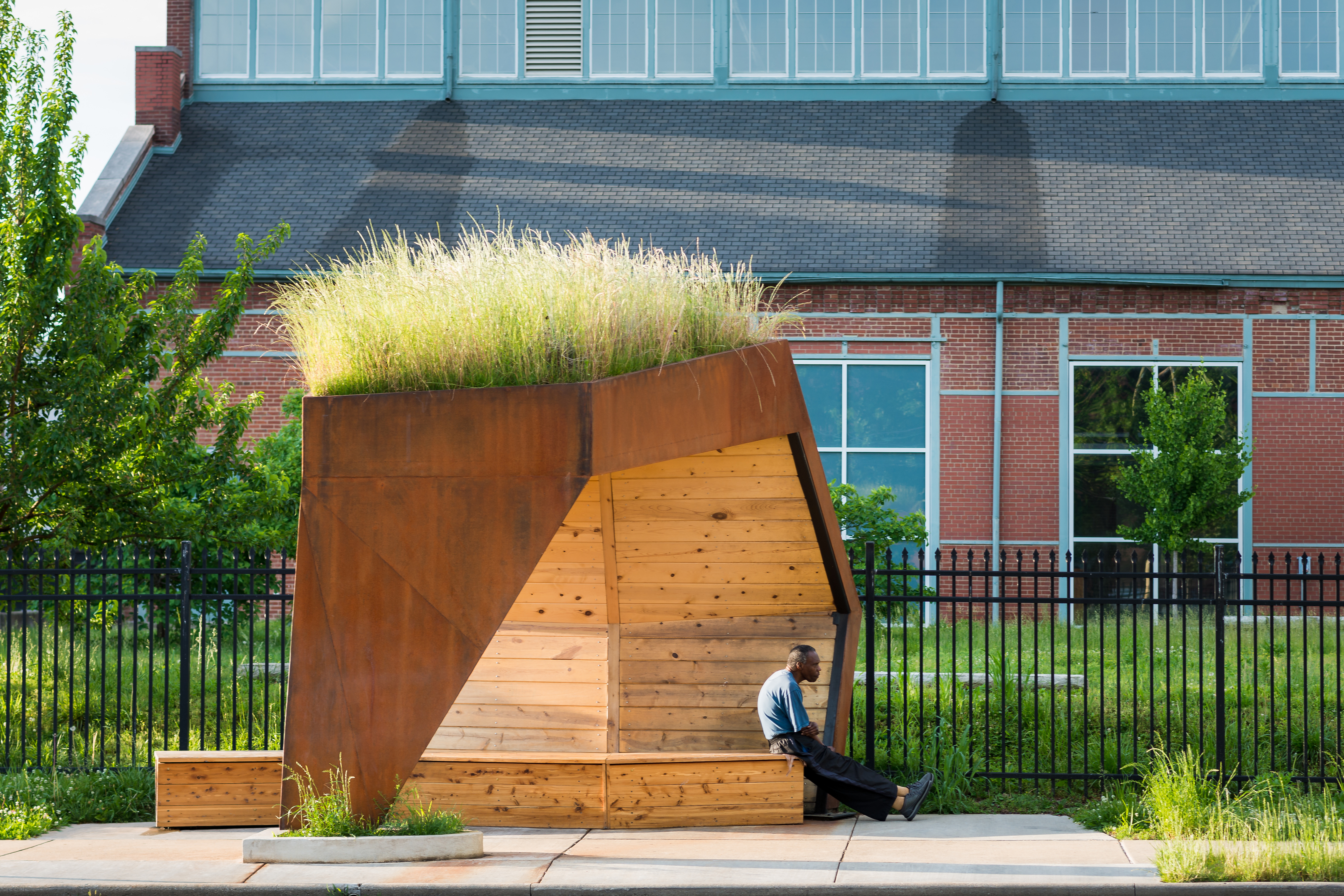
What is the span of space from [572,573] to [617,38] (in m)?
17.1

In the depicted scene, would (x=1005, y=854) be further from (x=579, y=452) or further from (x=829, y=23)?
(x=829, y=23)

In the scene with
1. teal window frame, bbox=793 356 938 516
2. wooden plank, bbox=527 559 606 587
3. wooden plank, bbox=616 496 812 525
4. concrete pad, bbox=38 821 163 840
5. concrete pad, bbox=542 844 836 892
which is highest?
teal window frame, bbox=793 356 938 516

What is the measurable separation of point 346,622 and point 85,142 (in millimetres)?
5339

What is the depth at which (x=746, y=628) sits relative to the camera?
29.1 ft

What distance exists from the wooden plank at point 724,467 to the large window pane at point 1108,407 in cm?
1267

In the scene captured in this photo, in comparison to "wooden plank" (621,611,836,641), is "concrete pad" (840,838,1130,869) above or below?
below

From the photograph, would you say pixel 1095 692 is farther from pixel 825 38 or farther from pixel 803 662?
pixel 825 38

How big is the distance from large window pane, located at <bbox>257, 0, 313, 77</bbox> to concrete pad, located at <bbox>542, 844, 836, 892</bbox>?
20.5m

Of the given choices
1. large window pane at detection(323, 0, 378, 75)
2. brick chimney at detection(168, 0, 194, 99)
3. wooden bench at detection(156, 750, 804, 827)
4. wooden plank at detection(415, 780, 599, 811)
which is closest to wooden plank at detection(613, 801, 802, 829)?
wooden bench at detection(156, 750, 804, 827)

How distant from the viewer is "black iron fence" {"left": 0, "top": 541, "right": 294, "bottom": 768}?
28.8 ft

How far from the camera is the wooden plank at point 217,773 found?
7859mm

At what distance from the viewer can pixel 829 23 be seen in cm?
2300

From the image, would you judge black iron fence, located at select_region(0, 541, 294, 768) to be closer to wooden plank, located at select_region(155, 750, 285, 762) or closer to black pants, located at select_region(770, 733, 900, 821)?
wooden plank, located at select_region(155, 750, 285, 762)

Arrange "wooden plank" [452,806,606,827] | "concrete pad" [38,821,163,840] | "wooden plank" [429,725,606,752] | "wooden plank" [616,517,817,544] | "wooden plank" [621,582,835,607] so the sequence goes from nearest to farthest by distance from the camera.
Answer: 1. "concrete pad" [38,821,163,840]
2. "wooden plank" [452,806,606,827]
3. "wooden plank" [616,517,817,544]
4. "wooden plank" [621,582,835,607]
5. "wooden plank" [429,725,606,752]
